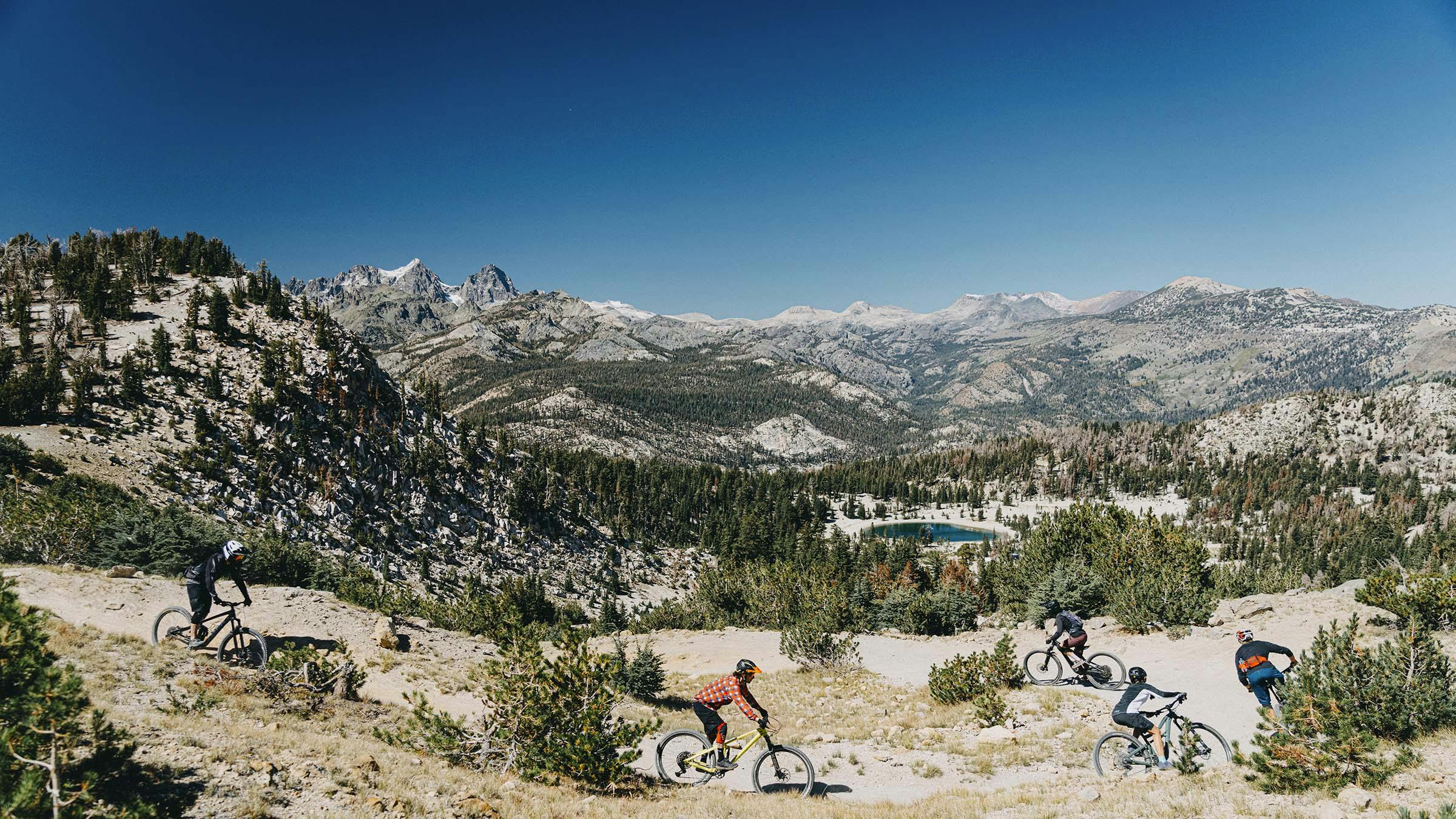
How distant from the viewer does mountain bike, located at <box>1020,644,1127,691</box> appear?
20641 millimetres

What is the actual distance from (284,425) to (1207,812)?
75.0 m

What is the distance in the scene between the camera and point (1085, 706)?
18.5m

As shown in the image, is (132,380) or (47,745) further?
(132,380)

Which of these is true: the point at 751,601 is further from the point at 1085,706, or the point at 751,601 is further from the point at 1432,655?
the point at 1432,655

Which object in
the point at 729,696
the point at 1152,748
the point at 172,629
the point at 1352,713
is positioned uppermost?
the point at 172,629

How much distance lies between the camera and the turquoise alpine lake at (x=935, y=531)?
526ft

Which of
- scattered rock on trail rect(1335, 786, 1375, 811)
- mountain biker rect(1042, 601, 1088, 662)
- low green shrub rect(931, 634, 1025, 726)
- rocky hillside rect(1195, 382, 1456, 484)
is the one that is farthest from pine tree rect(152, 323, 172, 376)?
rocky hillside rect(1195, 382, 1456, 484)

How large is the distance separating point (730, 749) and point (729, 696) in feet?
4.98

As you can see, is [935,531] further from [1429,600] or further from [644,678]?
[644,678]

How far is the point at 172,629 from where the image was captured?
15.4 m

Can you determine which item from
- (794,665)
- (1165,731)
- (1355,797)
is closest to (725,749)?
(1165,731)

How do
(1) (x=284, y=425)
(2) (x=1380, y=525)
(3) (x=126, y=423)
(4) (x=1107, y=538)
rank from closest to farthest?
(4) (x=1107, y=538)
(3) (x=126, y=423)
(1) (x=284, y=425)
(2) (x=1380, y=525)

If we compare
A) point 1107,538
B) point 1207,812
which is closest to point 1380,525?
point 1107,538

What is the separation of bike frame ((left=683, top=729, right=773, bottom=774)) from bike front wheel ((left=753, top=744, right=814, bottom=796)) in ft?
1.44
